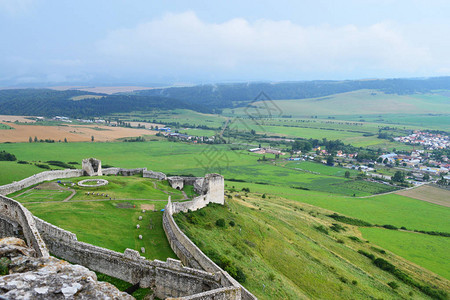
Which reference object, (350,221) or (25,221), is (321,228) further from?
(25,221)

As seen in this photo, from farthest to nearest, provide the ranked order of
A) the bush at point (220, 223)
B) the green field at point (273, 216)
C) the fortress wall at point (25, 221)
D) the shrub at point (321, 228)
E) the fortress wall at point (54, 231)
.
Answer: the shrub at point (321, 228) → the bush at point (220, 223) → the green field at point (273, 216) → the fortress wall at point (54, 231) → the fortress wall at point (25, 221)

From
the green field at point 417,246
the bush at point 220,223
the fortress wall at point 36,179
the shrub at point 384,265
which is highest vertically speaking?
the fortress wall at point 36,179

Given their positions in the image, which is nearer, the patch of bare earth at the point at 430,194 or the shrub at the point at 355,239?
the shrub at the point at 355,239

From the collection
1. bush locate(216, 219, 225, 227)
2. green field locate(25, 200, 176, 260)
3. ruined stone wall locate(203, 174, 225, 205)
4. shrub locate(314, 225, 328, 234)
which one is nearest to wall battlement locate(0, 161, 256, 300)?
green field locate(25, 200, 176, 260)

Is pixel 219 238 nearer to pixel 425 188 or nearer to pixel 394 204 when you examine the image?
pixel 394 204

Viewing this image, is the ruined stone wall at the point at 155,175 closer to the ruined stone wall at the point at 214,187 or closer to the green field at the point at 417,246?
the ruined stone wall at the point at 214,187

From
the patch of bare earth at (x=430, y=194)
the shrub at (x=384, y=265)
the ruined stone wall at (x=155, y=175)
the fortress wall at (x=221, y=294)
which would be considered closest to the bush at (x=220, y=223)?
the ruined stone wall at (x=155, y=175)

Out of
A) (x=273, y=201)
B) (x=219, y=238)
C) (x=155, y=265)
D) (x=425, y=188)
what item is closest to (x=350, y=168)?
(x=425, y=188)
